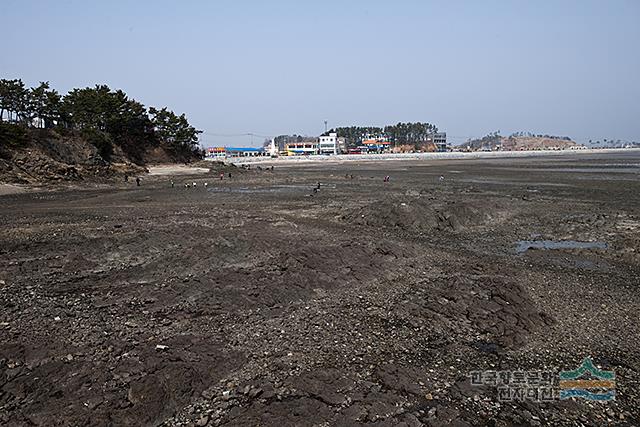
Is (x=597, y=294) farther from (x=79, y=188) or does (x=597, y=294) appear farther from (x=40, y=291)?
(x=79, y=188)

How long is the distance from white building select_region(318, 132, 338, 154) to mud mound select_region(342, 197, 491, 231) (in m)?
128

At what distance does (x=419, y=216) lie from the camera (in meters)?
19.5

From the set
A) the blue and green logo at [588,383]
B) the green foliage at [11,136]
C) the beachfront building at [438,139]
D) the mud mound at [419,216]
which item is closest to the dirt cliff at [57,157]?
the green foliage at [11,136]

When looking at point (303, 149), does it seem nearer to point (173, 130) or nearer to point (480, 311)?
point (173, 130)

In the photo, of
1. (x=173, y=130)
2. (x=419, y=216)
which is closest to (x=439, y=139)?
(x=173, y=130)

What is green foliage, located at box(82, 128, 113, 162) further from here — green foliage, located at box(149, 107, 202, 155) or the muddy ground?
the muddy ground

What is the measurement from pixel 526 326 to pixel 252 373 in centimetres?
546

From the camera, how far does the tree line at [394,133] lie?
17188 centimetres

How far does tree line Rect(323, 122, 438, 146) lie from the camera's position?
564ft

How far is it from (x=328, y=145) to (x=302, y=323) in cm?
14272

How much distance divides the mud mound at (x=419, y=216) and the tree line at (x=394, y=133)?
153 meters

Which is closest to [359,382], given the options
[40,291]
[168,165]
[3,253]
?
[40,291]

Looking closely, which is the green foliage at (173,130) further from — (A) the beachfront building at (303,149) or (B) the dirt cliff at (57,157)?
(A) the beachfront building at (303,149)

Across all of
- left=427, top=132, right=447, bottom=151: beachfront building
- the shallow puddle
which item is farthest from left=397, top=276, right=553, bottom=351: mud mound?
left=427, top=132, right=447, bottom=151: beachfront building
